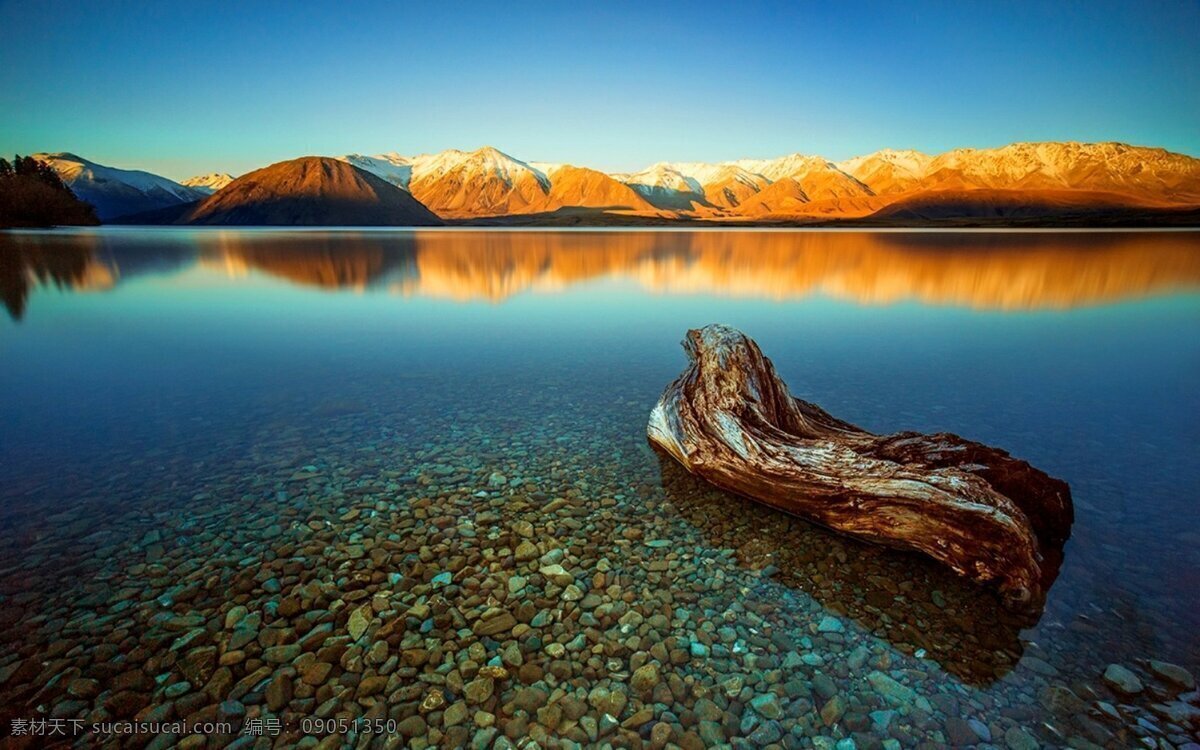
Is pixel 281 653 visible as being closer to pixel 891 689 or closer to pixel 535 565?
pixel 535 565

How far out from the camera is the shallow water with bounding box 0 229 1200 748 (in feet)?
15.4

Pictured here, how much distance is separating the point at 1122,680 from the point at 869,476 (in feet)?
9.70

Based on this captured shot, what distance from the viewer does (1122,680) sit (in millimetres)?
4934

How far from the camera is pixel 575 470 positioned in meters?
9.11

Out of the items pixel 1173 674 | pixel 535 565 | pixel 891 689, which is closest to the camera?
pixel 891 689

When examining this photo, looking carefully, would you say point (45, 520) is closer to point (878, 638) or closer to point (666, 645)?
point (666, 645)

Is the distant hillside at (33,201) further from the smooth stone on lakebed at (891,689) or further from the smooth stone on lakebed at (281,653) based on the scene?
the smooth stone on lakebed at (891,689)

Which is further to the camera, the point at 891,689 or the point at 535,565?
the point at 535,565

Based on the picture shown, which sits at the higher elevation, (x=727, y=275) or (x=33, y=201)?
(x=33, y=201)

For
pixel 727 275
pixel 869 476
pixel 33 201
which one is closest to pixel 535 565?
pixel 869 476

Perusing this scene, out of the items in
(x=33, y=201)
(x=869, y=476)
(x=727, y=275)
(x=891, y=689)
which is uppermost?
(x=33, y=201)

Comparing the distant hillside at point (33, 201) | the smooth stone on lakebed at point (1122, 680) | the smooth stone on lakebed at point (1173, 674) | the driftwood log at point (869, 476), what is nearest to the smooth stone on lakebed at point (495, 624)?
the driftwood log at point (869, 476)

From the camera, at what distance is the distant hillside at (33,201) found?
11188 cm

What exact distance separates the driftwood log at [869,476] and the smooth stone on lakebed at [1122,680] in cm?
92
